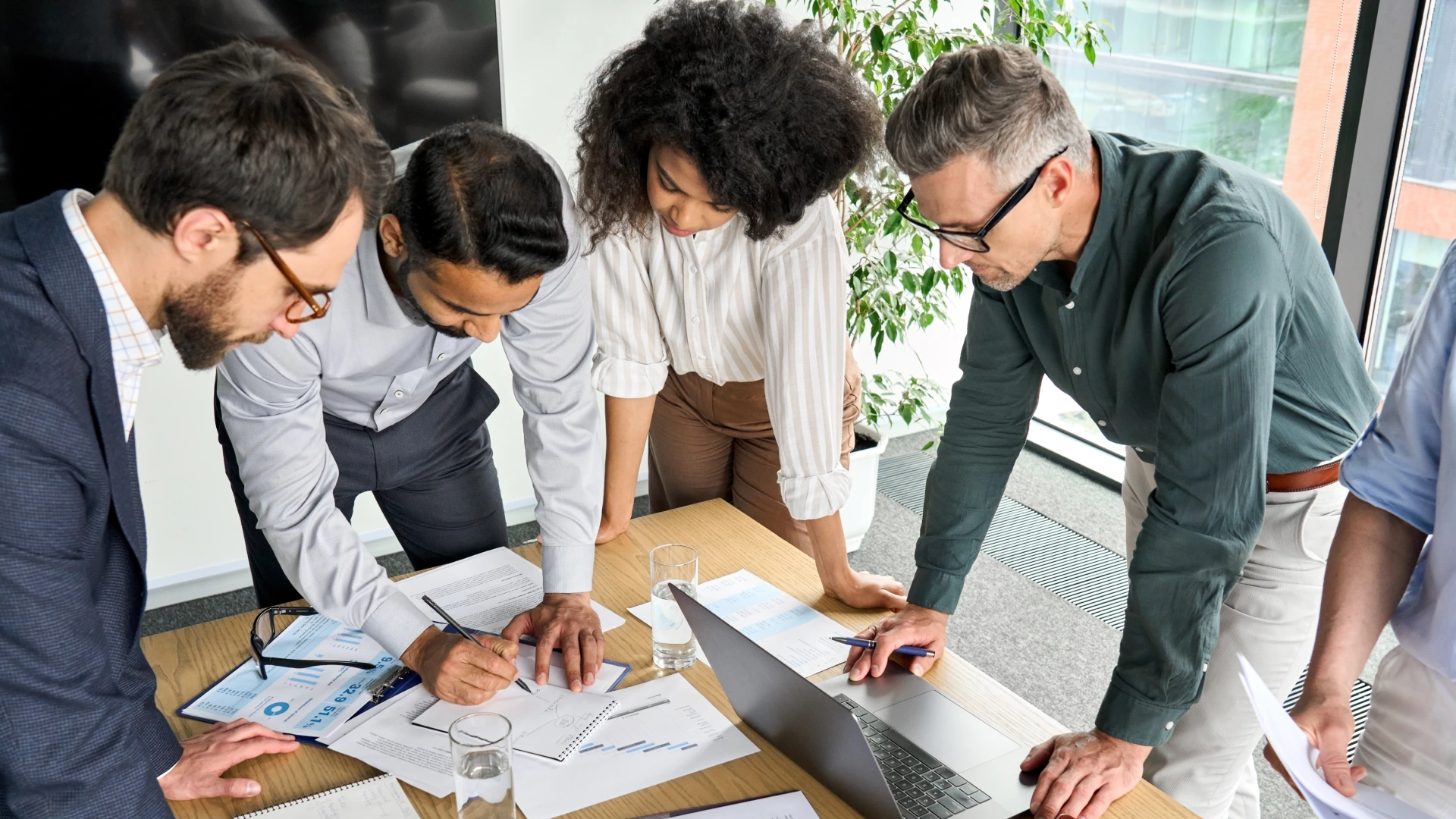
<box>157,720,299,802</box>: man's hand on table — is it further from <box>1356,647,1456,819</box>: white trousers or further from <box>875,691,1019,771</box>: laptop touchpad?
<box>1356,647,1456,819</box>: white trousers

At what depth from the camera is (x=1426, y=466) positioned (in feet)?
3.81

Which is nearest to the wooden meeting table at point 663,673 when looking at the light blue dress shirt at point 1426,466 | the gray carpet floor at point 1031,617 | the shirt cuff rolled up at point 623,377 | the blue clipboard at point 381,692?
the blue clipboard at point 381,692

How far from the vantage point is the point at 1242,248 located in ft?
4.12

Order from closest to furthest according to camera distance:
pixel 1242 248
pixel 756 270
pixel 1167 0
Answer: pixel 1242 248 < pixel 756 270 < pixel 1167 0

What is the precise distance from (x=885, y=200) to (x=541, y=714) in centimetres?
215

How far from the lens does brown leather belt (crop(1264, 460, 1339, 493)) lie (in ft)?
4.97

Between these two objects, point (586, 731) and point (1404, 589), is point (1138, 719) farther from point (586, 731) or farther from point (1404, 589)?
point (586, 731)

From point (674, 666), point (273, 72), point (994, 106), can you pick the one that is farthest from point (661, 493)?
point (273, 72)

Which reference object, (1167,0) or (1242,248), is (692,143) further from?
(1167,0)

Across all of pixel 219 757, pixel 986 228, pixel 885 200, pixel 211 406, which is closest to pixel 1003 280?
pixel 986 228

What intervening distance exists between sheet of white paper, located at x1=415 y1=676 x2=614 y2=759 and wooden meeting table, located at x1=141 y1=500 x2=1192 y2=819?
3.4 inches

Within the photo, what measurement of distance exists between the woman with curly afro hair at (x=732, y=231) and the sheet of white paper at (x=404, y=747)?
1.87 ft

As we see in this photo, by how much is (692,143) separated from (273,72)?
2.30 ft

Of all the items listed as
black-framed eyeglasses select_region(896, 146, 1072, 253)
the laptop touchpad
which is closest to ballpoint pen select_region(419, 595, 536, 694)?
the laptop touchpad
